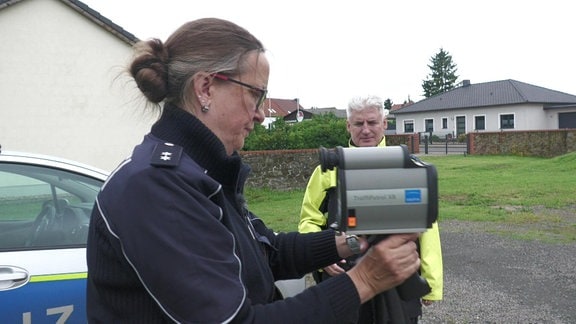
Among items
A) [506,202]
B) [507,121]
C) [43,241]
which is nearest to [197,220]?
[43,241]

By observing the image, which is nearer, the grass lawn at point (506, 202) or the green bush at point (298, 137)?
the grass lawn at point (506, 202)

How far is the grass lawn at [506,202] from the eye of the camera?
8.50 meters

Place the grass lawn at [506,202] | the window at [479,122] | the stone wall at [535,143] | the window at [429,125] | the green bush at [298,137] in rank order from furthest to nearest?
1. the window at [429,125]
2. the window at [479,122]
3. the stone wall at [535,143]
4. the green bush at [298,137]
5. the grass lawn at [506,202]

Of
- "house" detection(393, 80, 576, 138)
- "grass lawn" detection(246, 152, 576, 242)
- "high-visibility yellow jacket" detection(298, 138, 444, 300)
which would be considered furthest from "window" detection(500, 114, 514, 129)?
"high-visibility yellow jacket" detection(298, 138, 444, 300)

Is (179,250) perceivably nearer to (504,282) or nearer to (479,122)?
(504,282)

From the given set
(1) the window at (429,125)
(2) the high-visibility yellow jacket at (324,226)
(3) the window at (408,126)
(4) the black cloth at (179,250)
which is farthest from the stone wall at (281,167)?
(3) the window at (408,126)

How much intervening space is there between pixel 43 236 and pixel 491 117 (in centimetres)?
4918

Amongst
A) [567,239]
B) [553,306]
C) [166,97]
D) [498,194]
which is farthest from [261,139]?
→ [166,97]

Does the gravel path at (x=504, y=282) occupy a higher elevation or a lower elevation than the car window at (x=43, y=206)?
lower

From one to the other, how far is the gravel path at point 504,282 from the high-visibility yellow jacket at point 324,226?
2.08 m

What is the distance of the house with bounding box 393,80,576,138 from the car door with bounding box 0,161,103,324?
4195 centimetres

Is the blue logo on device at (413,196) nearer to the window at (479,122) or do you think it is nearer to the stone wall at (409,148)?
the stone wall at (409,148)

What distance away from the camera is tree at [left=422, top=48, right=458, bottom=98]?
80875mm

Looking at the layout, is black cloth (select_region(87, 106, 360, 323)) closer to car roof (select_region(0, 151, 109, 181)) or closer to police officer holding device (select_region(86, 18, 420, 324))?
police officer holding device (select_region(86, 18, 420, 324))
